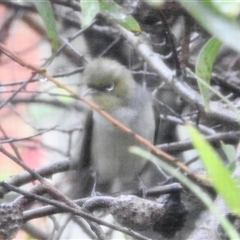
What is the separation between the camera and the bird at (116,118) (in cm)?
169

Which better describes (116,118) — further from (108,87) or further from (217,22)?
(217,22)

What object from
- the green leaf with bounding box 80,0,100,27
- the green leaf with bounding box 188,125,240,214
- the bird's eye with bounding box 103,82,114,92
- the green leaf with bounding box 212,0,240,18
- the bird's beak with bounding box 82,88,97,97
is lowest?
the green leaf with bounding box 188,125,240,214

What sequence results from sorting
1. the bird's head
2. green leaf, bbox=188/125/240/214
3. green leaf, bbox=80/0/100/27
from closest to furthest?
green leaf, bbox=188/125/240/214 < green leaf, bbox=80/0/100/27 < the bird's head

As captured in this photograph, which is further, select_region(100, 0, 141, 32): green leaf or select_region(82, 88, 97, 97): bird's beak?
select_region(82, 88, 97, 97): bird's beak

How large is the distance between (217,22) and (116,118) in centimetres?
129

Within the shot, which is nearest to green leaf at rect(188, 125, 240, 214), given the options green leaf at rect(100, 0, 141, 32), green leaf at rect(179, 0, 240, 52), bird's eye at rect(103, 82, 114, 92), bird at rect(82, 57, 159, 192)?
green leaf at rect(179, 0, 240, 52)

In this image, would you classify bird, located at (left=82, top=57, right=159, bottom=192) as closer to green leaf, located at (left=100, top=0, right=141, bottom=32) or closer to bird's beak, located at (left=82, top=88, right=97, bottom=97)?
bird's beak, located at (left=82, top=88, right=97, bottom=97)

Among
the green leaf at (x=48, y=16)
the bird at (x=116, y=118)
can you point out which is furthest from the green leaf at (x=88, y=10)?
the bird at (x=116, y=118)

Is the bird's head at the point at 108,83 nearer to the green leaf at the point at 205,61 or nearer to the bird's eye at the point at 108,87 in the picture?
the bird's eye at the point at 108,87

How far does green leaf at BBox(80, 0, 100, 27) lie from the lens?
2.28ft

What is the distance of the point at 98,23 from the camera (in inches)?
71.6

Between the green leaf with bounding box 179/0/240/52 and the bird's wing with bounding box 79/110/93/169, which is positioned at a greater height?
the bird's wing with bounding box 79/110/93/169

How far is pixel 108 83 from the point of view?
1.77 m

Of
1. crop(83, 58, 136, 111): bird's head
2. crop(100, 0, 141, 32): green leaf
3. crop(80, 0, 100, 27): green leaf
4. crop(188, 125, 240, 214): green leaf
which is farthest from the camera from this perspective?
crop(83, 58, 136, 111): bird's head
